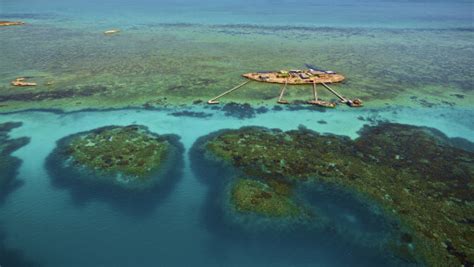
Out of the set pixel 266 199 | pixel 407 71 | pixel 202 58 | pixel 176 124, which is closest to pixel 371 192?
pixel 266 199

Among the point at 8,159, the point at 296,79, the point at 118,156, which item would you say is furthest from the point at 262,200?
the point at 296,79

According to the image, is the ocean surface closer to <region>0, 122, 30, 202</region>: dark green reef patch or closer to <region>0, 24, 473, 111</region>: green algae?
<region>0, 24, 473, 111</region>: green algae

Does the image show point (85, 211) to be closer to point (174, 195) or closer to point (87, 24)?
point (174, 195)

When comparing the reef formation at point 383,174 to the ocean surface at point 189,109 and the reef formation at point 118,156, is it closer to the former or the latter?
the ocean surface at point 189,109

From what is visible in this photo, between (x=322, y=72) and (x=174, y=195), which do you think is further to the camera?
(x=322, y=72)

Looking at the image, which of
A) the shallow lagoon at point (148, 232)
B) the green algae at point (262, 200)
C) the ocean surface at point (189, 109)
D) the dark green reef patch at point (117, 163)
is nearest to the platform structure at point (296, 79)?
the ocean surface at point (189, 109)

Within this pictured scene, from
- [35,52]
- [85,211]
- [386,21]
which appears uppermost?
[386,21]
